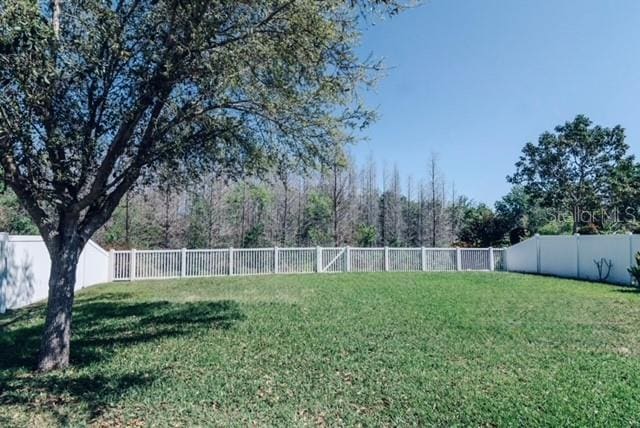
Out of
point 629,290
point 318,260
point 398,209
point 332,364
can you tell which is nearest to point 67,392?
point 332,364

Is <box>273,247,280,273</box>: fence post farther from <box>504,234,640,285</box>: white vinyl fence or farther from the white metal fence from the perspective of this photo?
<box>504,234,640,285</box>: white vinyl fence

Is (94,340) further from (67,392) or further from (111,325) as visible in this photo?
(67,392)

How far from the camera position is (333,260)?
16.1m

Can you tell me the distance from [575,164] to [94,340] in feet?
83.6

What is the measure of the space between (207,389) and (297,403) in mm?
976

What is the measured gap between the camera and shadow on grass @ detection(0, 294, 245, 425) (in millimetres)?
3854

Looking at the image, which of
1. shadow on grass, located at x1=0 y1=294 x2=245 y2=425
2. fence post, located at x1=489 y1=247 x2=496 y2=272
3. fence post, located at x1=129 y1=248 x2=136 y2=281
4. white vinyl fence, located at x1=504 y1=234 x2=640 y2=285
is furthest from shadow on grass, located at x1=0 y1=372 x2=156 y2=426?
fence post, located at x1=489 y1=247 x2=496 y2=272

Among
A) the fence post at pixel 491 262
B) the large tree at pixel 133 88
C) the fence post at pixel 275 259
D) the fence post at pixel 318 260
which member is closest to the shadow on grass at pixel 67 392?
the large tree at pixel 133 88

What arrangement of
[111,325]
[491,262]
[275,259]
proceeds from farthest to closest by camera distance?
[491,262] < [275,259] < [111,325]

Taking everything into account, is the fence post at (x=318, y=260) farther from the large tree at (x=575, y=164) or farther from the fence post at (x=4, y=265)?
the large tree at (x=575, y=164)

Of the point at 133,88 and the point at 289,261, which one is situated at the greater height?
the point at 133,88

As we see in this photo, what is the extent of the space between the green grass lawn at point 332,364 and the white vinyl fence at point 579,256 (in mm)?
5042

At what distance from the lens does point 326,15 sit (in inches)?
206

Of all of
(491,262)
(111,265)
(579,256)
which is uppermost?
(579,256)
